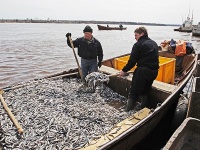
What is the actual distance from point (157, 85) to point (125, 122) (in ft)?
6.74

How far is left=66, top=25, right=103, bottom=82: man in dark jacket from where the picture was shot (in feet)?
24.3

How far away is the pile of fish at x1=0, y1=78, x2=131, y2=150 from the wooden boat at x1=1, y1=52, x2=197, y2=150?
1.00ft

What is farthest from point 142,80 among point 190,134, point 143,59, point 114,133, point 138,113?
point 190,134

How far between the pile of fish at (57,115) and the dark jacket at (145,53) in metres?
1.55

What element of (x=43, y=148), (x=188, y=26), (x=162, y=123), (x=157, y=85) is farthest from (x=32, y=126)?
(x=188, y=26)

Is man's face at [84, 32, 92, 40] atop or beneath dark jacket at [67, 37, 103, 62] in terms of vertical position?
atop

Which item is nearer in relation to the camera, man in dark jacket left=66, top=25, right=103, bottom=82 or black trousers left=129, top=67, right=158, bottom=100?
black trousers left=129, top=67, right=158, bottom=100

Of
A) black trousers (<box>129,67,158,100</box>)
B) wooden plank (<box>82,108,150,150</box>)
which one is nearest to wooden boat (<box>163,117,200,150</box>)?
wooden plank (<box>82,108,150,150</box>)

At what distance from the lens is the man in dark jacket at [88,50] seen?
7.40 metres

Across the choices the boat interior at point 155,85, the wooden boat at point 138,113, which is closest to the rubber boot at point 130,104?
the wooden boat at point 138,113

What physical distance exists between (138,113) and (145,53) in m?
1.64

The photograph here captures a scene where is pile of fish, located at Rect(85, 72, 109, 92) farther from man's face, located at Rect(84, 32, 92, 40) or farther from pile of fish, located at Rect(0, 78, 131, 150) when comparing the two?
man's face, located at Rect(84, 32, 92, 40)

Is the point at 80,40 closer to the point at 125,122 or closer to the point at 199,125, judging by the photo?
the point at 125,122

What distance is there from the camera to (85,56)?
754cm
